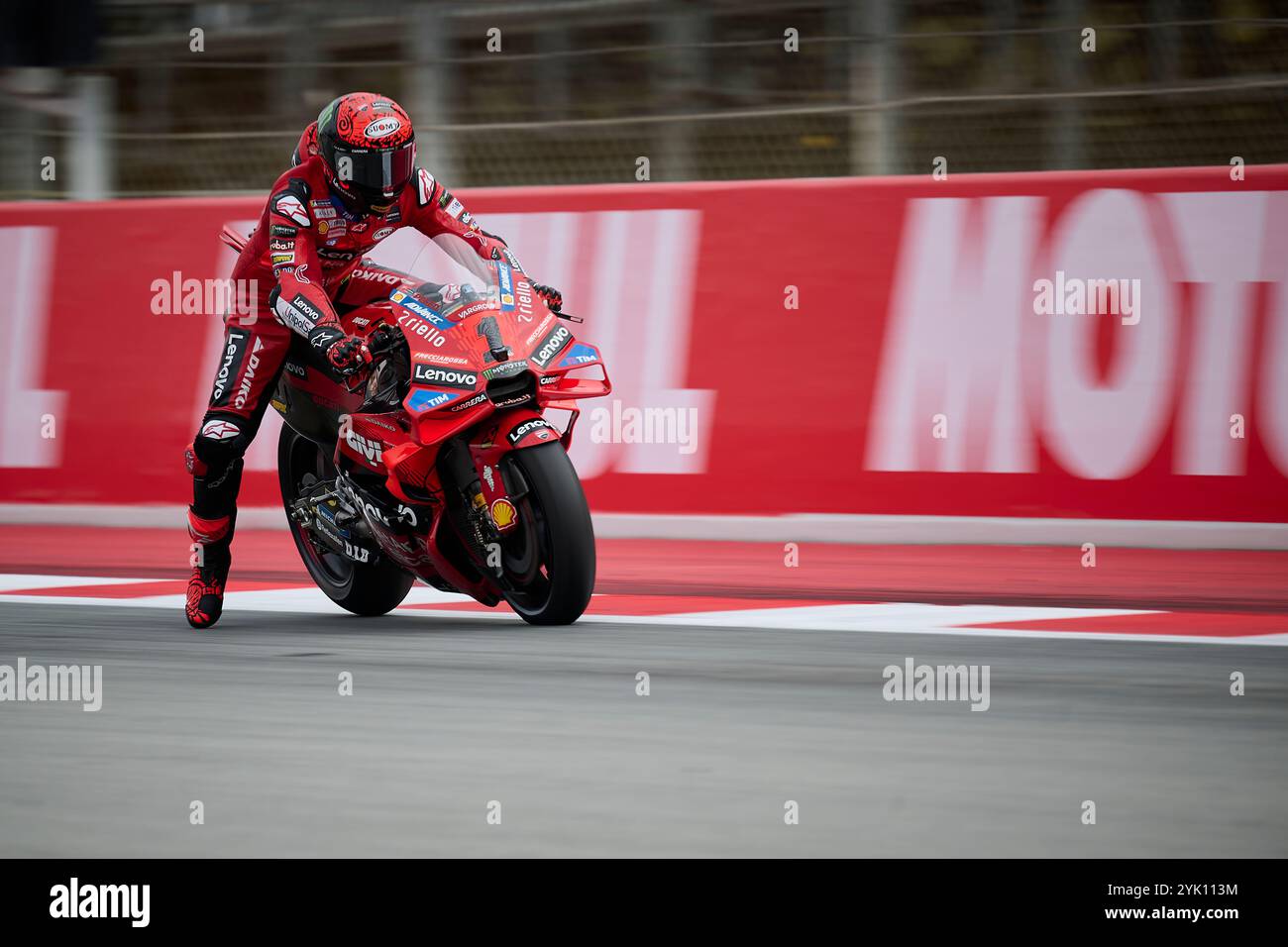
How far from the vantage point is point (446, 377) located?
6.38 metres

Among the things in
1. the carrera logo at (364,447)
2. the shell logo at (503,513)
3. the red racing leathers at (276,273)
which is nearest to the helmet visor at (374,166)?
the red racing leathers at (276,273)

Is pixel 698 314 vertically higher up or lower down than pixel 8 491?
higher up

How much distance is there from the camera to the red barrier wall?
29.1ft

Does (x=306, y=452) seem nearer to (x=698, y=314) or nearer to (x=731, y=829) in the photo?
(x=698, y=314)

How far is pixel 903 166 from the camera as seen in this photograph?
10125 millimetres

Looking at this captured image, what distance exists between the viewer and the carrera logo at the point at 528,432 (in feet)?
20.6

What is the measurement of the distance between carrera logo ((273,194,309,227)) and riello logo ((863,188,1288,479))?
3.74 metres

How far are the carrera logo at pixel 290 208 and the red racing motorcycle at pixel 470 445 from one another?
0.42 m

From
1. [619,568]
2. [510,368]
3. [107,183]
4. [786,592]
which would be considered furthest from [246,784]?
[107,183]

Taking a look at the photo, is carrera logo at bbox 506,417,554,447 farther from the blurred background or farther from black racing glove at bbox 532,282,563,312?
the blurred background

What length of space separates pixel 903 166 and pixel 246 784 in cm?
678

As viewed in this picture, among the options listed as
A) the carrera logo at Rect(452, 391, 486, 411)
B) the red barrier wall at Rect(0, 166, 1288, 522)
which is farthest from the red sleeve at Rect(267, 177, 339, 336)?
the red barrier wall at Rect(0, 166, 1288, 522)

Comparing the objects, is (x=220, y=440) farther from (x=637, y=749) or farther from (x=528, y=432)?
(x=637, y=749)
